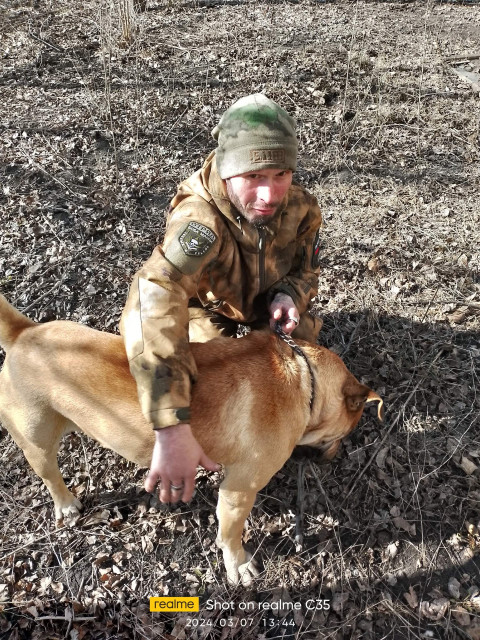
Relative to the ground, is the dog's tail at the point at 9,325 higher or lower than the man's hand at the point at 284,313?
higher

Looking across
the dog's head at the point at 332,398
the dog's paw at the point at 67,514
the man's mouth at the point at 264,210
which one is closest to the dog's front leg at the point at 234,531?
the dog's head at the point at 332,398

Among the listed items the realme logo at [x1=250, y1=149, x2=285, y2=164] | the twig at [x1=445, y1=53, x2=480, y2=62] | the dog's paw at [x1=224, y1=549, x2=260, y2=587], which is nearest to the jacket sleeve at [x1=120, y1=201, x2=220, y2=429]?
the realme logo at [x1=250, y1=149, x2=285, y2=164]

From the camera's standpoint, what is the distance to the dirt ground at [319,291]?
3016 millimetres

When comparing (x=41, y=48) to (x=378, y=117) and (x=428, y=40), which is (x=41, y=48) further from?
(x=428, y=40)

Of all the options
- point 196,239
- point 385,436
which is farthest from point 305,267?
point 385,436

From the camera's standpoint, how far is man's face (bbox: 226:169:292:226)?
2738mm

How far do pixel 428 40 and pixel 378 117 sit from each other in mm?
3716

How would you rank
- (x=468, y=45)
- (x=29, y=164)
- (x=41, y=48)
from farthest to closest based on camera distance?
(x=468, y=45), (x=41, y=48), (x=29, y=164)

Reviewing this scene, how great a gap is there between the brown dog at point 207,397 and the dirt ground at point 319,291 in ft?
2.43

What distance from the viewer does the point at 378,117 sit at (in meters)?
6.55

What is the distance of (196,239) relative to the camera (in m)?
2.73

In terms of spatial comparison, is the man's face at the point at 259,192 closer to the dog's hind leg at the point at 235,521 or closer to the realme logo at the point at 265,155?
the realme logo at the point at 265,155

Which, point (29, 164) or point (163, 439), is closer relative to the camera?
point (163, 439)

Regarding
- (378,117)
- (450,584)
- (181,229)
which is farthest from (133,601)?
(378,117)
